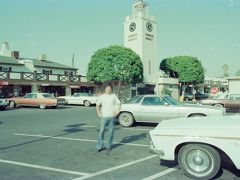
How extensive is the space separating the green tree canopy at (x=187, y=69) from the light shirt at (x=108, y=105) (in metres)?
49.0

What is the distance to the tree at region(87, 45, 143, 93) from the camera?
41594 millimetres

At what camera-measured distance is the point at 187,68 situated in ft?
181

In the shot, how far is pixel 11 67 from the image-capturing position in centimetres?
3972

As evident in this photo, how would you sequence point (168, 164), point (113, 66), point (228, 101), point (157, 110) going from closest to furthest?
point (168, 164) < point (157, 110) < point (228, 101) < point (113, 66)

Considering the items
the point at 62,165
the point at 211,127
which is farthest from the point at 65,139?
the point at 211,127

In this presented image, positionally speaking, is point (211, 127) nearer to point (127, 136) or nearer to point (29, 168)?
point (29, 168)

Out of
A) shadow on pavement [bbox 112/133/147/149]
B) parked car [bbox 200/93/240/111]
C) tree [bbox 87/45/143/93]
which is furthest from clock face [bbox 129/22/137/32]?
shadow on pavement [bbox 112/133/147/149]

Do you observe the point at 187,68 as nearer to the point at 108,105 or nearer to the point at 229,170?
the point at 108,105

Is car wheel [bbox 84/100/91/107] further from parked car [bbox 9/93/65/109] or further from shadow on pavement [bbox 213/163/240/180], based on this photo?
shadow on pavement [bbox 213/163/240/180]

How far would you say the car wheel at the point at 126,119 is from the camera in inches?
498

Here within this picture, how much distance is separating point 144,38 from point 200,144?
2085 inches

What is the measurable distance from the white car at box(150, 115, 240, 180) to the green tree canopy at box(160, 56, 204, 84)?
166 feet

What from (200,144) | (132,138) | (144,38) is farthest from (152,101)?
(144,38)

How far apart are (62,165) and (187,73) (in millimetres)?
51117
